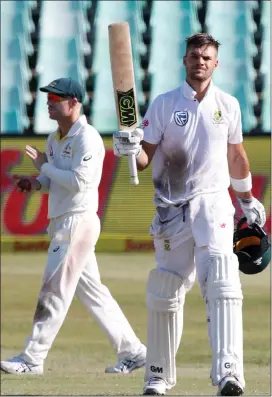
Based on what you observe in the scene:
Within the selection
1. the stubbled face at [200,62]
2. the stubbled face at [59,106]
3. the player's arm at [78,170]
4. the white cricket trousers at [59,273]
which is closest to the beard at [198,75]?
the stubbled face at [200,62]

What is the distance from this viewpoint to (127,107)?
5.35 m

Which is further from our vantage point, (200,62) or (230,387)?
(200,62)

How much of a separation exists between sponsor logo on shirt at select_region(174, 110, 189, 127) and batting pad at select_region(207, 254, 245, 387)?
0.62 metres

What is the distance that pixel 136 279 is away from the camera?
1273 centimetres

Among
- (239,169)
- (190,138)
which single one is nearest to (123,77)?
(190,138)

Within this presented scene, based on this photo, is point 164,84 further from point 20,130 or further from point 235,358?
point 235,358

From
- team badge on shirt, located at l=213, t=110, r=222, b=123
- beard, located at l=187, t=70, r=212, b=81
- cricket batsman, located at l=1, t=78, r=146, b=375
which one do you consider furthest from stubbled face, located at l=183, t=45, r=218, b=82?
cricket batsman, located at l=1, t=78, r=146, b=375

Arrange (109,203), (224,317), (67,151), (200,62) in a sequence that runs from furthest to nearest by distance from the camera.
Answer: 1. (109,203)
2. (67,151)
3. (200,62)
4. (224,317)

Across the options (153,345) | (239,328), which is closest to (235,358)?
(239,328)

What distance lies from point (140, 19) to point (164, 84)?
1.35 meters

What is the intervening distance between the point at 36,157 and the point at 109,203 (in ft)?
28.6

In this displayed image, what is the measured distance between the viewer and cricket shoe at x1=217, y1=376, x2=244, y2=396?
5.17 meters

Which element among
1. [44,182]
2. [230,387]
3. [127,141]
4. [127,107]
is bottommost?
[230,387]

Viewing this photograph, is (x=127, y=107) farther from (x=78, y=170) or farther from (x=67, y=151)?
(x=67, y=151)
